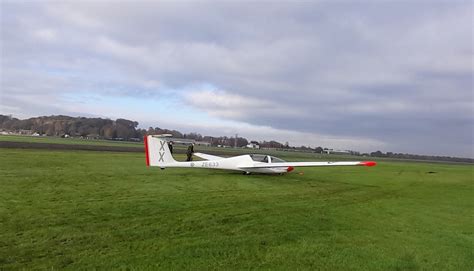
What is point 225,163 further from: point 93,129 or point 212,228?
point 93,129

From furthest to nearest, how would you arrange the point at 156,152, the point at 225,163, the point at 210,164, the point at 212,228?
the point at 225,163, the point at 210,164, the point at 156,152, the point at 212,228

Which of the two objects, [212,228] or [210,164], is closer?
[212,228]

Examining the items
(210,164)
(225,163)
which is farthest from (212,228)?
(225,163)

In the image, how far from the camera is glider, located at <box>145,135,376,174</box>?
709 inches

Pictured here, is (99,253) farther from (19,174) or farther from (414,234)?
(19,174)

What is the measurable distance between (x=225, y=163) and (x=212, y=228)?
1191 centimetres

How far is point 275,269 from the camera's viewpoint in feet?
18.7

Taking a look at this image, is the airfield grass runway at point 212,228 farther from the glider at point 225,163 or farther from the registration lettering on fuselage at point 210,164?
the registration lettering on fuselage at point 210,164

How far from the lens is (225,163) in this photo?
19672 millimetres

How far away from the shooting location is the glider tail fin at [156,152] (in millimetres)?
17922

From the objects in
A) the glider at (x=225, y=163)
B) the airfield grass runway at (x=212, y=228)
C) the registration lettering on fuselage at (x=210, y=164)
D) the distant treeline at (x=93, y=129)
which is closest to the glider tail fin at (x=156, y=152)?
the glider at (x=225, y=163)

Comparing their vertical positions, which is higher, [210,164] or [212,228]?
[210,164]

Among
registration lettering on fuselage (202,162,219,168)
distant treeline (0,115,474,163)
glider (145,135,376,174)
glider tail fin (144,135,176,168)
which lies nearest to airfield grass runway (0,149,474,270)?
glider tail fin (144,135,176,168)

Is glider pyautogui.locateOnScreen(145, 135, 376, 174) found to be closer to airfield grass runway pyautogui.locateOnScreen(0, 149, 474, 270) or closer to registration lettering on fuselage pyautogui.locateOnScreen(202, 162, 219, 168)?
registration lettering on fuselage pyautogui.locateOnScreen(202, 162, 219, 168)
